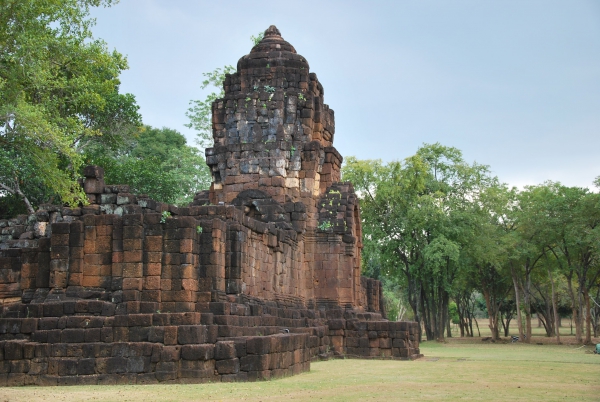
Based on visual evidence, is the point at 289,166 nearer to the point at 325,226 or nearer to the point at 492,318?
the point at 325,226

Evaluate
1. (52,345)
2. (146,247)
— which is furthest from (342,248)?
(52,345)

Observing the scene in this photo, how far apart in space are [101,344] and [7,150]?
69.6 ft

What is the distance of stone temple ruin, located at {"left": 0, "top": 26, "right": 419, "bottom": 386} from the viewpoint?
13.3 meters

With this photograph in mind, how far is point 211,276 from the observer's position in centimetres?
1493

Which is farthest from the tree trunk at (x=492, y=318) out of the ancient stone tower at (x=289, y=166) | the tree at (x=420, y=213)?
the ancient stone tower at (x=289, y=166)

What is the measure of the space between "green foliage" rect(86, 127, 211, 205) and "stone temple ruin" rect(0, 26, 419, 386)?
1281 cm

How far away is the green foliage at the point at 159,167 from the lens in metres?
35.9

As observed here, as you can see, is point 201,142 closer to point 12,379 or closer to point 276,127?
point 276,127

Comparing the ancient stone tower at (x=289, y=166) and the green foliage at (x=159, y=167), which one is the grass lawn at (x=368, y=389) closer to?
the ancient stone tower at (x=289, y=166)

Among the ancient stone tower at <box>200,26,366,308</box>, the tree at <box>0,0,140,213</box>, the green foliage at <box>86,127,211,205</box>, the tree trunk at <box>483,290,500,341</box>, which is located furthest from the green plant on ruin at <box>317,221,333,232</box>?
the tree trunk at <box>483,290,500,341</box>

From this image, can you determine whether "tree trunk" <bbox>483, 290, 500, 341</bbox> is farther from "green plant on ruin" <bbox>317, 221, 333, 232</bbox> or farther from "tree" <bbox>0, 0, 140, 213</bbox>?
Result: "tree" <bbox>0, 0, 140, 213</bbox>

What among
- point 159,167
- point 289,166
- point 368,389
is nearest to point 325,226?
point 289,166

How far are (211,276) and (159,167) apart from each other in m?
23.8

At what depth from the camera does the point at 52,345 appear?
1338cm
